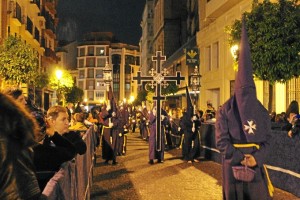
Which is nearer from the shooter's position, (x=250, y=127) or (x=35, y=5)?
(x=250, y=127)

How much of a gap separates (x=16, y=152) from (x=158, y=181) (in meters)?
8.45

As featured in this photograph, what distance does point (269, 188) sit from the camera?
5.89m

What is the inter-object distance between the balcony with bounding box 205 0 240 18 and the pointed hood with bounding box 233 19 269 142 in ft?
72.4

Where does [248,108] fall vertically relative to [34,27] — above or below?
below

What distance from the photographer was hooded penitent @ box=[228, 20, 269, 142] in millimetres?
5715

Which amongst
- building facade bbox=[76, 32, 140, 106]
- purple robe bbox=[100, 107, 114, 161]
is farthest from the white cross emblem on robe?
building facade bbox=[76, 32, 140, 106]

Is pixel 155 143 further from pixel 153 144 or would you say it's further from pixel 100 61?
pixel 100 61

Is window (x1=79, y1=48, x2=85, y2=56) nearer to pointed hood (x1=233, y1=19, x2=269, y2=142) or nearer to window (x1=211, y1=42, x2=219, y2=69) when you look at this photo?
window (x1=211, y1=42, x2=219, y2=69)

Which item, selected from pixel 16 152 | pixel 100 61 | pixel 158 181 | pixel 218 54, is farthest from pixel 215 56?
pixel 100 61

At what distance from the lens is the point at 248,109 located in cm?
573

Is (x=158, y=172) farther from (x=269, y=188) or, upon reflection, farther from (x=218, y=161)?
(x=269, y=188)

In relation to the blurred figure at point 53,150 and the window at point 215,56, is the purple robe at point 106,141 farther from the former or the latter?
the window at point 215,56

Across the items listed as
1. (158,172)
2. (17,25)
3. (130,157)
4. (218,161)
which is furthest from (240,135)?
(17,25)

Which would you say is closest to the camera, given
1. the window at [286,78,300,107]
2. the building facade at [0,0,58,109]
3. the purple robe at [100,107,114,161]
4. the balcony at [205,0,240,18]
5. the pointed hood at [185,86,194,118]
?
the purple robe at [100,107,114,161]
